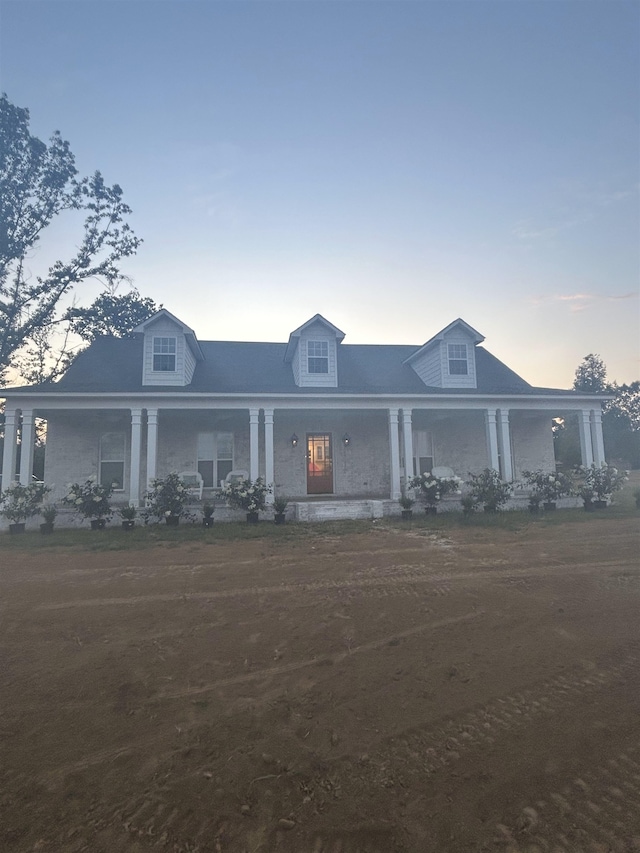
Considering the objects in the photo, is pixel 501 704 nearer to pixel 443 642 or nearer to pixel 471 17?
pixel 443 642

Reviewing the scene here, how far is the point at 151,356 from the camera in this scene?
13.8 meters

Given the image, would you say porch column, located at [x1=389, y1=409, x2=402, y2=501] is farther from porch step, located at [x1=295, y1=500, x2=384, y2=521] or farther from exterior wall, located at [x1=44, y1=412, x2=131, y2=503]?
exterior wall, located at [x1=44, y1=412, x2=131, y2=503]

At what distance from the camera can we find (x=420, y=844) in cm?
197

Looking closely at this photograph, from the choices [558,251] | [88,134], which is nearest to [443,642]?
[558,251]

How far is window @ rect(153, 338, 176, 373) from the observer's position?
1385 centimetres

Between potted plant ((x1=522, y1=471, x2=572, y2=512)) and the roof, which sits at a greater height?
the roof

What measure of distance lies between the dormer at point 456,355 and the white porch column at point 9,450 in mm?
13991

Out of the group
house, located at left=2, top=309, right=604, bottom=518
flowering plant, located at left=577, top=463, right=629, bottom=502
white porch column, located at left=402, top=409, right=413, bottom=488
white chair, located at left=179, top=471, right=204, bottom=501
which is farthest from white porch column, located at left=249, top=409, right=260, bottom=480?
flowering plant, located at left=577, top=463, right=629, bottom=502

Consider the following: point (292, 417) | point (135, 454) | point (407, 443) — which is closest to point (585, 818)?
point (407, 443)

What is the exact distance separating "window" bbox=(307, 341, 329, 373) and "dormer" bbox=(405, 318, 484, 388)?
4060 mm

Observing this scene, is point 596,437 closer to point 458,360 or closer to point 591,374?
point 458,360

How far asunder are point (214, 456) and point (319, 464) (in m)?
3.85

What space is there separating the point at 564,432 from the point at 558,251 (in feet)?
84.0

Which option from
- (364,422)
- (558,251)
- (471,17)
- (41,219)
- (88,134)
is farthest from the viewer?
(41,219)
